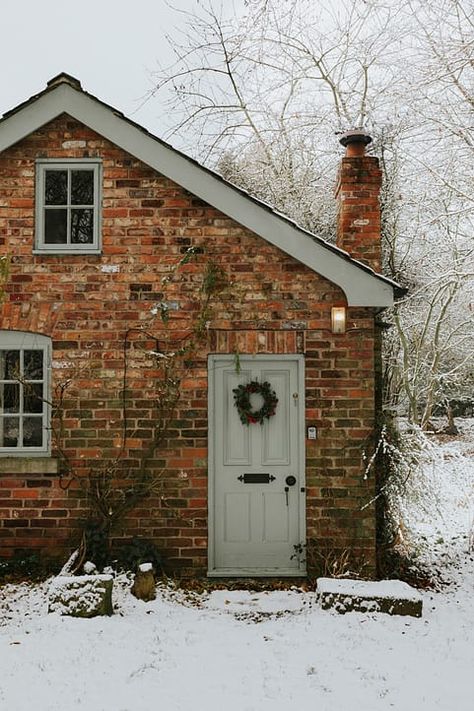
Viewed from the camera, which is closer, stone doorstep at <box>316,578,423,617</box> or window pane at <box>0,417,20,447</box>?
stone doorstep at <box>316,578,423,617</box>

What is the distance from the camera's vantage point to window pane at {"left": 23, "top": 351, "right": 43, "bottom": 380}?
8.34 metres

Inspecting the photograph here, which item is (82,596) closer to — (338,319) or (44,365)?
(44,365)

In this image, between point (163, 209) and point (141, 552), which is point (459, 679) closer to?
point (141, 552)

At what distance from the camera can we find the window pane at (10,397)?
Result: 8375 mm

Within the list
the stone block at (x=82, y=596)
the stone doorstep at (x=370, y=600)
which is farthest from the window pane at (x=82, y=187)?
the stone doorstep at (x=370, y=600)

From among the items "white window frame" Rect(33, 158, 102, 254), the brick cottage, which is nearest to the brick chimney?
the brick cottage

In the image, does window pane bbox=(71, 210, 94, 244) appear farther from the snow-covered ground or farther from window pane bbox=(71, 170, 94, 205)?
the snow-covered ground

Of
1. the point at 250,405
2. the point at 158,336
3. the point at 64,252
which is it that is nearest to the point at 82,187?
the point at 64,252

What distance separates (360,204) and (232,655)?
5158 millimetres

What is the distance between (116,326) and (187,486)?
1.97m

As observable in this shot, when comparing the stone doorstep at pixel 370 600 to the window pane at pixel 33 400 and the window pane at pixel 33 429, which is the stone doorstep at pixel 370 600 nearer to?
the window pane at pixel 33 429

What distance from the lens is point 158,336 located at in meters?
8.29

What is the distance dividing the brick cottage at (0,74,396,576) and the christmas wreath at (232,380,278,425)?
0.03 metres

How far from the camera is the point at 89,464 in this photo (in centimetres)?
823
